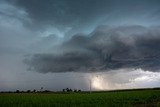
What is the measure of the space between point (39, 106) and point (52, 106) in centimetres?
195

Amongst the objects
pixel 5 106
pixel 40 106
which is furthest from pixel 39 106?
pixel 5 106

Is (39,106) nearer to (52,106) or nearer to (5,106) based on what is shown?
(52,106)

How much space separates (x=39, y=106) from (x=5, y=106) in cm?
497

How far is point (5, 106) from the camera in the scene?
38219 mm

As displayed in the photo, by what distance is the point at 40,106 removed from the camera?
128 ft

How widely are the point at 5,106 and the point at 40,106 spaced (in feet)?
16.8

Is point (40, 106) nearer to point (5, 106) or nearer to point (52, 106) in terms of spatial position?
point (52, 106)

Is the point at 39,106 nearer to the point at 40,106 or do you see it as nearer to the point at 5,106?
the point at 40,106

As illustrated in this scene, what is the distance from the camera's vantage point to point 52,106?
39.0 meters

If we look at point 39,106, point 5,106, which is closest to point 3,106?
point 5,106

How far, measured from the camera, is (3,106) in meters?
38.1

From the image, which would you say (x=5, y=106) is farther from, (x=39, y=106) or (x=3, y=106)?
(x=39, y=106)

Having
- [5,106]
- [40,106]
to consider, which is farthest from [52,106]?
[5,106]

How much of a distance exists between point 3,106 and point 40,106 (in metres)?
5.39
